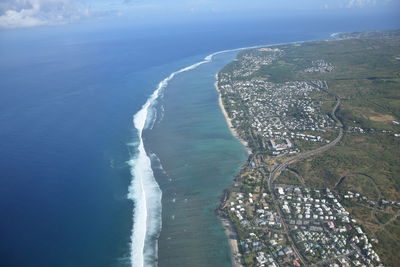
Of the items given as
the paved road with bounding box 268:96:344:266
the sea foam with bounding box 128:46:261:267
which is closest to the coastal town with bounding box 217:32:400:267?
the paved road with bounding box 268:96:344:266

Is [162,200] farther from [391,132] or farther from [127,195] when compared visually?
[391,132]

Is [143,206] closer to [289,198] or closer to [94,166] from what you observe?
[94,166]

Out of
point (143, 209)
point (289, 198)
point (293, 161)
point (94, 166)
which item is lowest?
point (289, 198)

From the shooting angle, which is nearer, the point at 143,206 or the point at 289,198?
the point at 143,206

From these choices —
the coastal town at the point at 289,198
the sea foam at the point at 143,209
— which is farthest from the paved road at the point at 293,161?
the sea foam at the point at 143,209

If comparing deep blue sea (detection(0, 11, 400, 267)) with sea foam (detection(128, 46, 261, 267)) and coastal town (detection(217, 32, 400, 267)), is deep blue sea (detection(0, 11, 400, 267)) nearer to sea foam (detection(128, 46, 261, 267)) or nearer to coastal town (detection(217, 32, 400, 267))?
sea foam (detection(128, 46, 261, 267))

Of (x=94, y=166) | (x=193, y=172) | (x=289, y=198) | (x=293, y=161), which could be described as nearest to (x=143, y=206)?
(x=193, y=172)
